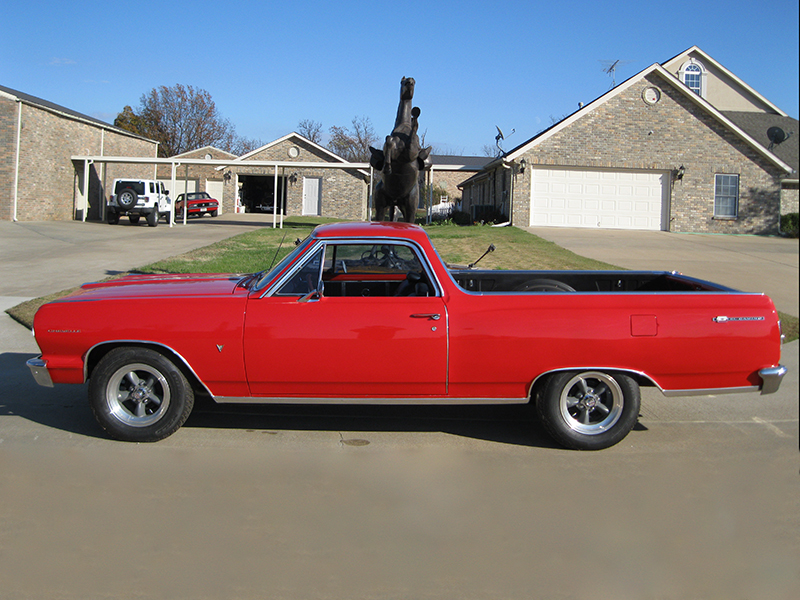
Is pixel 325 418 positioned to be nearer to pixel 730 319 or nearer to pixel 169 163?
pixel 730 319

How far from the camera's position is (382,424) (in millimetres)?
5324

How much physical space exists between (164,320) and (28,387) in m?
2.63

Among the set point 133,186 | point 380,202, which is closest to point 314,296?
point 380,202

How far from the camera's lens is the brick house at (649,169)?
2669 cm

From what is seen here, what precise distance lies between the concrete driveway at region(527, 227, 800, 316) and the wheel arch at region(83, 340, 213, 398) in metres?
6.55

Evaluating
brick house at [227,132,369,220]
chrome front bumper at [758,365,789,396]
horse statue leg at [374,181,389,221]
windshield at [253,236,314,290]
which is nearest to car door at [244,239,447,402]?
windshield at [253,236,314,290]

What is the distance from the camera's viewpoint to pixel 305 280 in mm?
4863

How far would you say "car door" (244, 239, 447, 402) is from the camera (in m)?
4.59

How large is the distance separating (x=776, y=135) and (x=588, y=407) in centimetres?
2998

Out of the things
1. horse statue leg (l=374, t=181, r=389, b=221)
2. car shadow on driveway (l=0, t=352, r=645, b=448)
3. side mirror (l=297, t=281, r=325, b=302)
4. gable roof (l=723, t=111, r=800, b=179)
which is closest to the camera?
side mirror (l=297, t=281, r=325, b=302)

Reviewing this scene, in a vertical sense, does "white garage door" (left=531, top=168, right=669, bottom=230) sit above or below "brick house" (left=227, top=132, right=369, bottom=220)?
below

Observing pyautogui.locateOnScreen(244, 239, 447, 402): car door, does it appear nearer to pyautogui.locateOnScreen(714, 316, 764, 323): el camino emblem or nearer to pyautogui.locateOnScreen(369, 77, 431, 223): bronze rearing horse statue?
pyautogui.locateOnScreen(714, 316, 764, 323): el camino emblem

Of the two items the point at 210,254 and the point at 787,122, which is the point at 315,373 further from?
the point at 787,122

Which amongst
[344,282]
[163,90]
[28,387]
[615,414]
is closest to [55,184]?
[28,387]
